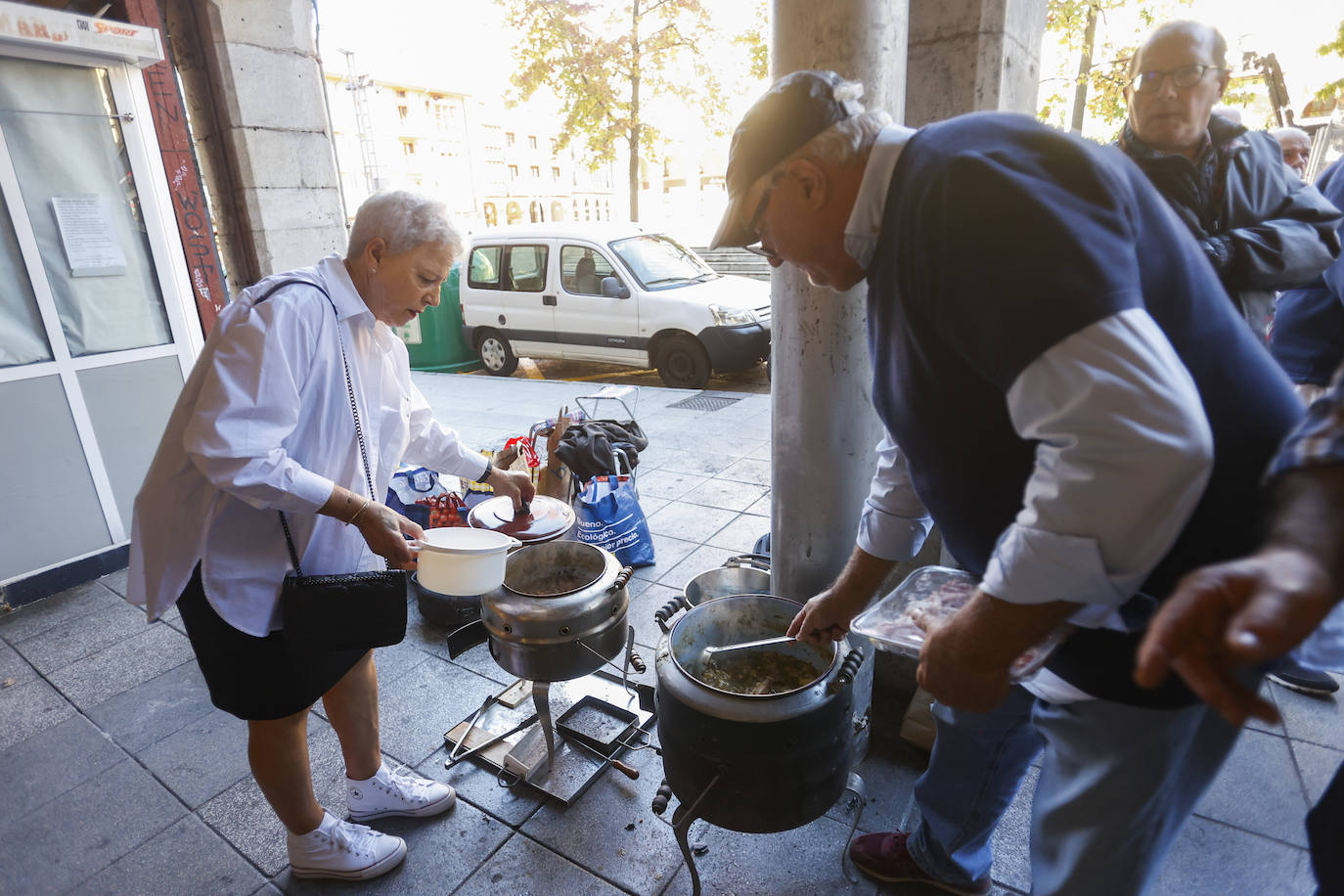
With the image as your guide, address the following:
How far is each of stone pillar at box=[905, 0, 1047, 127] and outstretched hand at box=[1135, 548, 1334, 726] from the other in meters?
2.02

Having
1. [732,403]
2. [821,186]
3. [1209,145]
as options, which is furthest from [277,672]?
[732,403]

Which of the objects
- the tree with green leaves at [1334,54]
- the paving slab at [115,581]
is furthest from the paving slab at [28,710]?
the tree with green leaves at [1334,54]

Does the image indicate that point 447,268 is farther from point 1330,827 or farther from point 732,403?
point 732,403

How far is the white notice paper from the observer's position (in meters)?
4.16

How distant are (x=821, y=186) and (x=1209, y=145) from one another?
1965 millimetres

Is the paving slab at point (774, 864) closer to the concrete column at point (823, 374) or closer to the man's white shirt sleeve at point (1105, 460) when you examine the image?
the concrete column at point (823, 374)

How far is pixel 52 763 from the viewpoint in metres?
2.83

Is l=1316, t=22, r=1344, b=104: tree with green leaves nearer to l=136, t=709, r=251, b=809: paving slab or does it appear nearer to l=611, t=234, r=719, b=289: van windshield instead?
l=611, t=234, r=719, b=289: van windshield

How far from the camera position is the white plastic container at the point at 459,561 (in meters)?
1.92

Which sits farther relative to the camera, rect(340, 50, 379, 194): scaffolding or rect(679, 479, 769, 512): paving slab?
rect(340, 50, 379, 194): scaffolding

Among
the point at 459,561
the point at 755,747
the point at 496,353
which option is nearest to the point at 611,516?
the point at 459,561

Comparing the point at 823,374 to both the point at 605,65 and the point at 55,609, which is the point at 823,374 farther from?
the point at 605,65

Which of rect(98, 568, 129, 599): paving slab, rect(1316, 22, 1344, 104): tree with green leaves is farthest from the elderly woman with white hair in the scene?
rect(1316, 22, 1344, 104): tree with green leaves

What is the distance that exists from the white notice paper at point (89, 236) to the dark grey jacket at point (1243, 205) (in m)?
5.55
